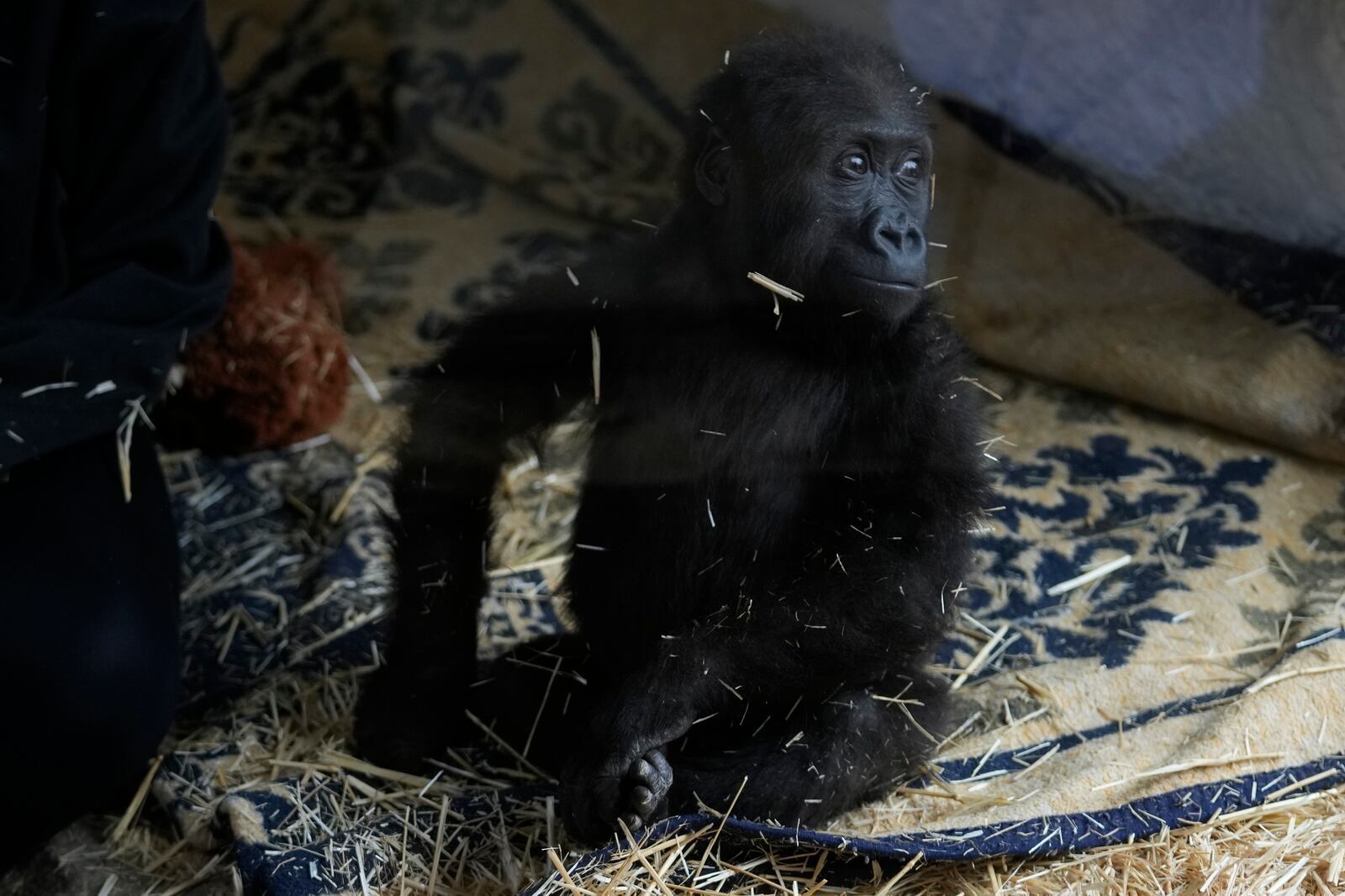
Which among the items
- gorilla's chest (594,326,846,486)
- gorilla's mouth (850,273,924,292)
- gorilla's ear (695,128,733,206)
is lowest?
gorilla's chest (594,326,846,486)

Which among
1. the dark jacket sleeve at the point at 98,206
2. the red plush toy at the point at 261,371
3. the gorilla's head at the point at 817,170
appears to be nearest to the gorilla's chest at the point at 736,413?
the gorilla's head at the point at 817,170

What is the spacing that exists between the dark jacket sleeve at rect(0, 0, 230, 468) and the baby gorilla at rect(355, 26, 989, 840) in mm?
732

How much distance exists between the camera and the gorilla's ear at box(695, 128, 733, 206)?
76.3 inches

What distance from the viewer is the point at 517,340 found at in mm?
2152

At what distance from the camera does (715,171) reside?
194cm

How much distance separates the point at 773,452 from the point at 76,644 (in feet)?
3.65

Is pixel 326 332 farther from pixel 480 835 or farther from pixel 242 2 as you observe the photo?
pixel 242 2

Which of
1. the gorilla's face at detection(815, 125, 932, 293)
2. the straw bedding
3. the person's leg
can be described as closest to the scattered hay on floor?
the straw bedding

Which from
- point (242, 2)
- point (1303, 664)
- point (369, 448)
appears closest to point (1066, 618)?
point (1303, 664)

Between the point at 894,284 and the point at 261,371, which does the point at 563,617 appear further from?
the point at 261,371

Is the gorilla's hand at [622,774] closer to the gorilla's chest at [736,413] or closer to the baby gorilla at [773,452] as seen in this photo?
the baby gorilla at [773,452]

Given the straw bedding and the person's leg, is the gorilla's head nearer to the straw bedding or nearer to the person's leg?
the straw bedding

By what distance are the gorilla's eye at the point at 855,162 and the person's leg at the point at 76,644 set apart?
1.31 metres

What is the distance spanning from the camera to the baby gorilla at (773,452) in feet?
6.21
